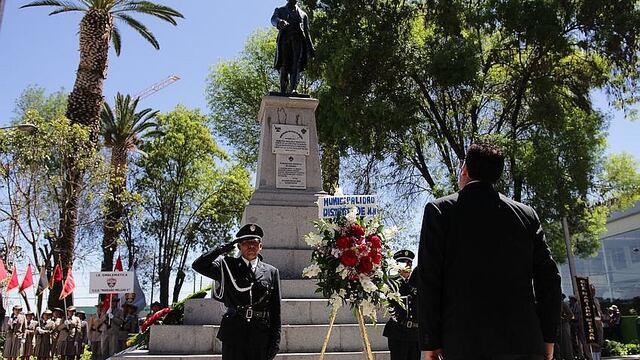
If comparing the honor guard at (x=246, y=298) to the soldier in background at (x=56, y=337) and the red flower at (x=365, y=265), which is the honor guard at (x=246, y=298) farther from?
the soldier in background at (x=56, y=337)

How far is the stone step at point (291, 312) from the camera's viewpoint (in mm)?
8953

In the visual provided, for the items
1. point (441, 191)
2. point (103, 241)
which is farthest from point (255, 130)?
point (441, 191)

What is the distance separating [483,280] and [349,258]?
3399mm

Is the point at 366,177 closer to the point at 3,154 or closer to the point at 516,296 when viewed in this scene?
the point at 3,154

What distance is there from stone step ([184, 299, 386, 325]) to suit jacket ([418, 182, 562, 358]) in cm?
613

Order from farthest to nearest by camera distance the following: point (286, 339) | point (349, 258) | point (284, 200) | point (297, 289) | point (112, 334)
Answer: point (112, 334), point (284, 200), point (297, 289), point (286, 339), point (349, 258)

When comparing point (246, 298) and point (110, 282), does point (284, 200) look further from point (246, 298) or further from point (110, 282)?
point (110, 282)

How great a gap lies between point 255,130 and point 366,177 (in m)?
12.1

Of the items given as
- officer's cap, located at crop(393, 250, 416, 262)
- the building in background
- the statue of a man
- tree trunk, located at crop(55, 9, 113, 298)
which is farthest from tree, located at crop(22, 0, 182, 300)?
the building in background

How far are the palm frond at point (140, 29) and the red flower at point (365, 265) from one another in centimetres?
2380

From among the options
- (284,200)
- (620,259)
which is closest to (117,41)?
(284,200)

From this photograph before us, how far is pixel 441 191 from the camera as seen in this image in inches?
782

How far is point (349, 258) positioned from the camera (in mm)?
6180

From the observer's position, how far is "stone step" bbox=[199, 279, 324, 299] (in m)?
9.89
